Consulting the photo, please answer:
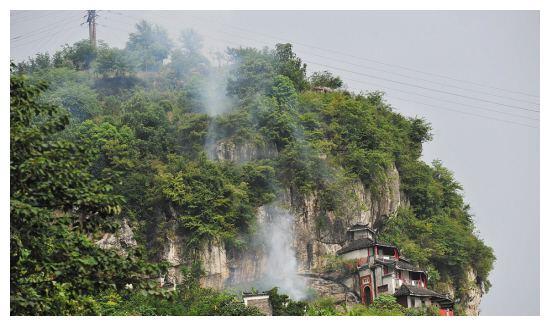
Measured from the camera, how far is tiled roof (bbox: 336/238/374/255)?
3039 centimetres

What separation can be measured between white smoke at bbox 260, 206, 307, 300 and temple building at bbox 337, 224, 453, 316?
1.51 meters

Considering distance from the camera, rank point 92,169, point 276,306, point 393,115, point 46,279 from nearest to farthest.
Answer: point 46,279 → point 276,306 → point 92,169 → point 393,115

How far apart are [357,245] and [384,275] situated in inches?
62.2

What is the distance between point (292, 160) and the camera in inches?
1240

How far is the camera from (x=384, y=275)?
1156 inches

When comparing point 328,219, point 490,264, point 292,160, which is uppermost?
point 292,160

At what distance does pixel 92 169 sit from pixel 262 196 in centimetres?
527

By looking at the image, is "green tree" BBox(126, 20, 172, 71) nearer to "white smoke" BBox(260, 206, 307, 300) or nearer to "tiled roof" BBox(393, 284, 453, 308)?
"white smoke" BBox(260, 206, 307, 300)

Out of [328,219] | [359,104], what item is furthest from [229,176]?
[359,104]

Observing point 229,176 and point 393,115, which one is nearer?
point 229,176

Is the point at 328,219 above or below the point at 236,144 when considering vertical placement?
below

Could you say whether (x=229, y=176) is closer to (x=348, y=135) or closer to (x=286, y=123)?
(x=286, y=123)

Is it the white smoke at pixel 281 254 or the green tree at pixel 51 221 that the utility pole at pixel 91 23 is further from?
the green tree at pixel 51 221

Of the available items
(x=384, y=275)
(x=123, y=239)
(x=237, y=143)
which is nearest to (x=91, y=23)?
(x=237, y=143)
